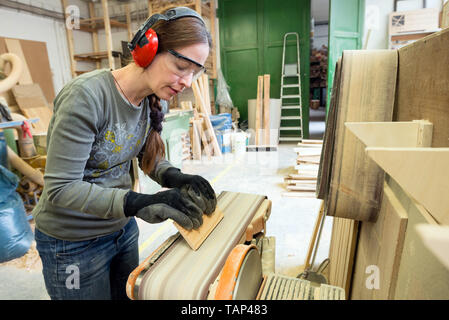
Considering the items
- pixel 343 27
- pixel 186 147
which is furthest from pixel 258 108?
pixel 343 27

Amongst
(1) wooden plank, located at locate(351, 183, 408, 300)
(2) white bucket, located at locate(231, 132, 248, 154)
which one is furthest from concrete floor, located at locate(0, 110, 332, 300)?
(1) wooden plank, located at locate(351, 183, 408, 300)

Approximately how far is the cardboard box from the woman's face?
619cm

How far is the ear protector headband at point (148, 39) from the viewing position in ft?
3.21

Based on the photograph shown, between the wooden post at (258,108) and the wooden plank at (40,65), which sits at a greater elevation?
the wooden plank at (40,65)

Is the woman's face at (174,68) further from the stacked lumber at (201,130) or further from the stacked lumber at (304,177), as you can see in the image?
the stacked lumber at (201,130)

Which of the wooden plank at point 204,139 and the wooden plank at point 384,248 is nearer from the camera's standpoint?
the wooden plank at point 384,248

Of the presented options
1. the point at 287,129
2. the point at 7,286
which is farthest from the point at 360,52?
the point at 287,129

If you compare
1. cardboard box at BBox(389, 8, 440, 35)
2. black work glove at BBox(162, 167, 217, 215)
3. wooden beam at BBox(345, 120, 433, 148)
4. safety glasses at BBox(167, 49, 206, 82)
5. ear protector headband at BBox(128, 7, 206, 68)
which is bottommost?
black work glove at BBox(162, 167, 217, 215)

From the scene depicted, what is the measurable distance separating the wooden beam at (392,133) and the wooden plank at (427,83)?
A: 0.07 feet

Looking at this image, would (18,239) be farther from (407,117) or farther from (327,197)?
(407,117)

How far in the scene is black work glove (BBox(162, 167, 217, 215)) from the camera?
110 cm

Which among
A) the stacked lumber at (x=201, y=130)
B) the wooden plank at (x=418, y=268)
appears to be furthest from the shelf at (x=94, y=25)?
the wooden plank at (x=418, y=268)

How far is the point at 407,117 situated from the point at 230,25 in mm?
7372

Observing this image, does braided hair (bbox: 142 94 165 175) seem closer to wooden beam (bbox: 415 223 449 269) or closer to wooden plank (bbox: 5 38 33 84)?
wooden beam (bbox: 415 223 449 269)
